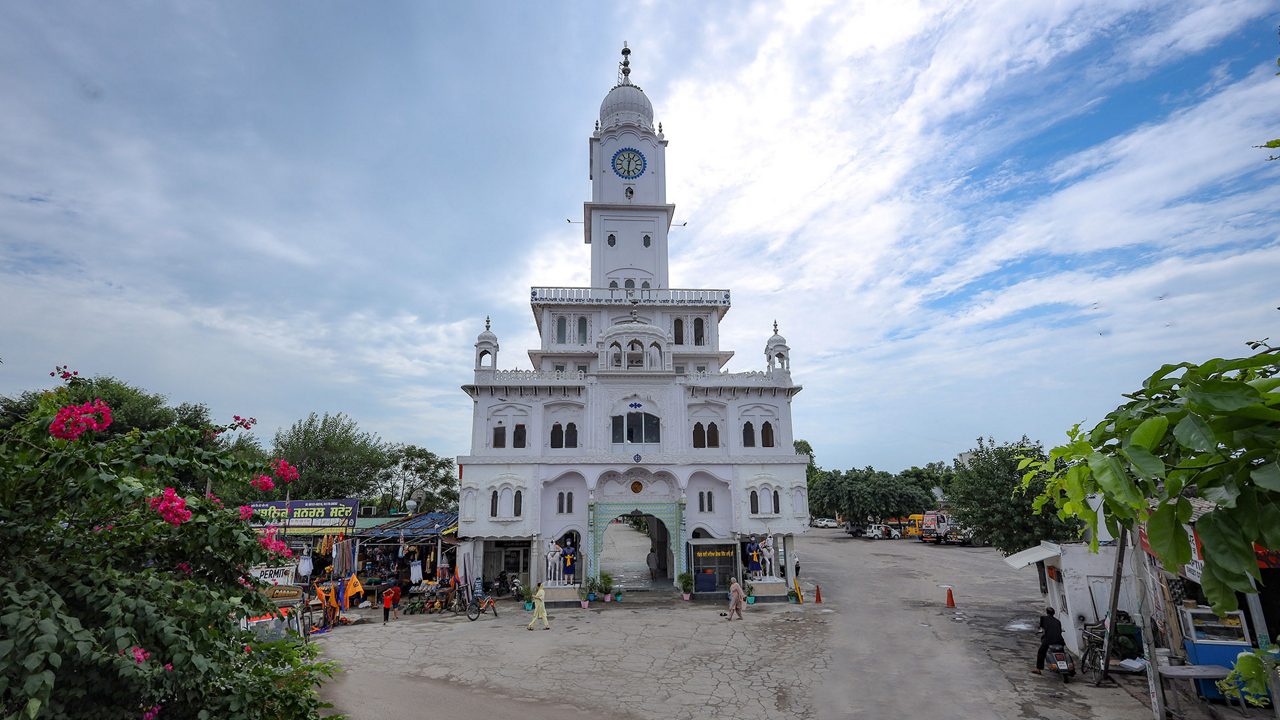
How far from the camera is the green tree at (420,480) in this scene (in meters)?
45.1

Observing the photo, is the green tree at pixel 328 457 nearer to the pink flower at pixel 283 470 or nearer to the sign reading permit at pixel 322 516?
the sign reading permit at pixel 322 516

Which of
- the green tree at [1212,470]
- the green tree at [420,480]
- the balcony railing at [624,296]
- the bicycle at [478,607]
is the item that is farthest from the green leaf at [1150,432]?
the green tree at [420,480]

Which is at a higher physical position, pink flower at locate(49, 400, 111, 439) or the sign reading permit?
pink flower at locate(49, 400, 111, 439)

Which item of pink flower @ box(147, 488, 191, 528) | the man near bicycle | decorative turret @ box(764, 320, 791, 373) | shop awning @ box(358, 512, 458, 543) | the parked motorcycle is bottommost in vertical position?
the parked motorcycle

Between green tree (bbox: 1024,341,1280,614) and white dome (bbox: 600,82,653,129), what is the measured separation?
3326cm

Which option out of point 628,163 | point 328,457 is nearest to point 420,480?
point 328,457

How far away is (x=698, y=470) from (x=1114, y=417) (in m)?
23.3

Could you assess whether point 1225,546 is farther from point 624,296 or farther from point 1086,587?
point 624,296

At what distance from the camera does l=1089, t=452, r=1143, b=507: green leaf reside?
184 cm

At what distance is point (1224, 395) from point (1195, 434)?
0.18m

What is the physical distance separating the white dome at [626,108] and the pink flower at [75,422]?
3126cm

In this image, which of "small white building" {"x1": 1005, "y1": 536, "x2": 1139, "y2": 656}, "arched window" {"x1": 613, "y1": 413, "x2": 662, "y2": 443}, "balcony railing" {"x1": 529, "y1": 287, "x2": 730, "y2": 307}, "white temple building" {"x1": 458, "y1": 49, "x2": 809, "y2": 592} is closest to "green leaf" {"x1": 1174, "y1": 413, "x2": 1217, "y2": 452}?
"small white building" {"x1": 1005, "y1": 536, "x2": 1139, "y2": 656}

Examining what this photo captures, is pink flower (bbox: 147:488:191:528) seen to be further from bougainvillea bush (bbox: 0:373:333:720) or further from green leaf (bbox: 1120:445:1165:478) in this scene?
green leaf (bbox: 1120:445:1165:478)

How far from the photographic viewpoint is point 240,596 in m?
5.25
